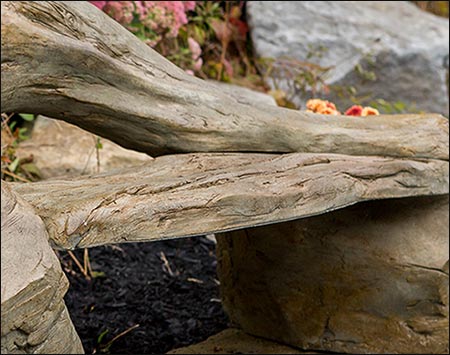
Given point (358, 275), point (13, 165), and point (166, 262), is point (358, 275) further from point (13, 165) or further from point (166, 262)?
point (13, 165)

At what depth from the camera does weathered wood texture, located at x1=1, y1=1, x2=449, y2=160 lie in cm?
180

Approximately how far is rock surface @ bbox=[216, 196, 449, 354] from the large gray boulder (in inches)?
122

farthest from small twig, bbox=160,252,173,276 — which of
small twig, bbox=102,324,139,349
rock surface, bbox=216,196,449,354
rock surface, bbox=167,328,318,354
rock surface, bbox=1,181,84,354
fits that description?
rock surface, bbox=1,181,84,354

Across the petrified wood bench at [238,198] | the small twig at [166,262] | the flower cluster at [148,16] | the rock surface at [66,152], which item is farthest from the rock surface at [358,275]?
the flower cluster at [148,16]

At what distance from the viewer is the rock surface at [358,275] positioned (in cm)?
287

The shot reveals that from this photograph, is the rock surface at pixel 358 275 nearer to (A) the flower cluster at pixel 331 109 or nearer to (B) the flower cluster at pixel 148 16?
(A) the flower cluster at pixel 331 109

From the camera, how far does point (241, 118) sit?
2.39 m

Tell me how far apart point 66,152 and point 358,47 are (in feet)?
9.13

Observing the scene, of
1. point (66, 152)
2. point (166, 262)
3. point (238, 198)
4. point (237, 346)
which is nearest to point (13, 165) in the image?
point (66, 152)

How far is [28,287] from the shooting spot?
1.46 m

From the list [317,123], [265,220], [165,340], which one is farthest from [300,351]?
[265,220]

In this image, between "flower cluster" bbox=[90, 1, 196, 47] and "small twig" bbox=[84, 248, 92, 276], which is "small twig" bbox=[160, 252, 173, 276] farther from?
"flower cluster" bbox=[90, 1, 196, 47]

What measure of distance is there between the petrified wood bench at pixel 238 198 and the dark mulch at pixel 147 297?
331 mm

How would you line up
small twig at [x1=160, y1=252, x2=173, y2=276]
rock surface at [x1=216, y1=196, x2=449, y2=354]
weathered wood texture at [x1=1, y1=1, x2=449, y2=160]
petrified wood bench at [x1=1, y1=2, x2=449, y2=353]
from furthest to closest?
small twig at [x1=160, y1=252, x2=173, y2=276]
rock surface at [x1=216, y1=196, x2=449, y2=354]
weathered wood texture at [x1=1, y1=1, x2=449, y2=160]
petrified wood bench at [x1=1, y1=2, x2=449, y2=353]
